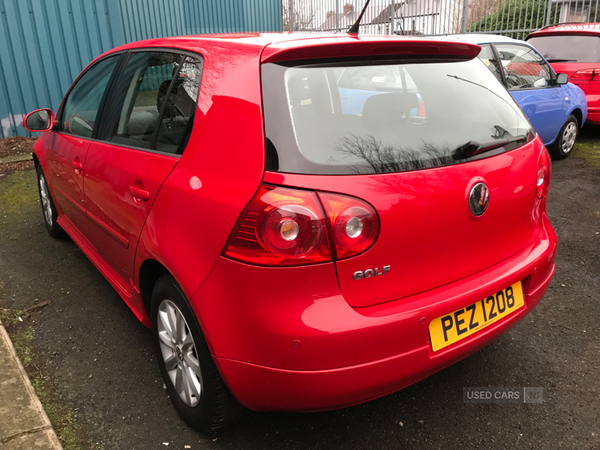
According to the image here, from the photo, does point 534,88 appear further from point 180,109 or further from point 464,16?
point 464,16

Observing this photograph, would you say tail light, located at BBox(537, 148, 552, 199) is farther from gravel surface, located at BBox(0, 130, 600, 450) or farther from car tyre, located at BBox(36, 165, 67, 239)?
car tyre, located at BBox(36, 165, 67, 239)

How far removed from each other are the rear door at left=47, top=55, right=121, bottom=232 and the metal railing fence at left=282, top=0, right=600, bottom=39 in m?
8.17

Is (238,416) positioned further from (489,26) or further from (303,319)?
(489,26)

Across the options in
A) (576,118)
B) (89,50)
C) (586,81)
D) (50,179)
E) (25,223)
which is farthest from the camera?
(89,50)

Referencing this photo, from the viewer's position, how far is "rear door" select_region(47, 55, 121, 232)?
3.03 metres

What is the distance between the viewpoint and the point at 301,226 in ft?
5.24

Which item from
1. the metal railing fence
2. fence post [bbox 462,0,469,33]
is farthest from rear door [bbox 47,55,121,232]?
fence post [bbox 462,0,469,33]

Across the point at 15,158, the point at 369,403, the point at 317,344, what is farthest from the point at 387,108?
the point at 15,158

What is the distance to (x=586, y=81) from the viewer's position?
25.2ft

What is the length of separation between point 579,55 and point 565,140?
2.06 m

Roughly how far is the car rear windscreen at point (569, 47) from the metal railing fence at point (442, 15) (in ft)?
9.98

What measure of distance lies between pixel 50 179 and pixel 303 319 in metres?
3.05

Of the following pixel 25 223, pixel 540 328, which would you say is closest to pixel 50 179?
pixel 25 223

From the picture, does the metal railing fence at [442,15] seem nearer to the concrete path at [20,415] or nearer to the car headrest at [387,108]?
the car headrest at [387,108]
